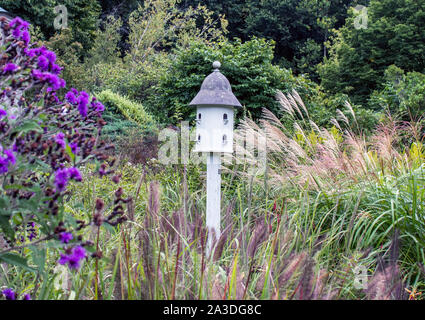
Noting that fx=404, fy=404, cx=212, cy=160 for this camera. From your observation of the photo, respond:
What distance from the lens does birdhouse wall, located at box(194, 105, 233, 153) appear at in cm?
323

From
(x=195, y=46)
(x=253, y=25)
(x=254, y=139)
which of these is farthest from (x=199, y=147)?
(x=253, y=25)

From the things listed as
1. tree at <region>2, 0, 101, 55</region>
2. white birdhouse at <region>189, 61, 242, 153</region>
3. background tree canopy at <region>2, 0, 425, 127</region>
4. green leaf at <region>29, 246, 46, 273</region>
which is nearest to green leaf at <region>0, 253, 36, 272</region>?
green leaf at <region>29, 246, 46, 273</region>

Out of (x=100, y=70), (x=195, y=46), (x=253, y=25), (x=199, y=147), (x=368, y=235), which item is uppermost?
(x=253, y=25)

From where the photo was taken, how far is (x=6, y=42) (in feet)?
5.24

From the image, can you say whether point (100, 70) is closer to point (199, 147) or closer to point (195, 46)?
point (195, 46)

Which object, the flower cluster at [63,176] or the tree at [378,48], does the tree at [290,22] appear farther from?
the flower cluster at [63,176]

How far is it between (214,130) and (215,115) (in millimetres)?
122

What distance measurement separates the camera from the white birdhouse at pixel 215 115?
10.6 feet

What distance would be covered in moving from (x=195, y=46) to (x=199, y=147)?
5.85 m

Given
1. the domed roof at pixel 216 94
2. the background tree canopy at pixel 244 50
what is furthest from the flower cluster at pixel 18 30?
the background tree canopy at pixel 244 50

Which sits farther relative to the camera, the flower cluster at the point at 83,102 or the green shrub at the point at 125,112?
the green shrub at the point at 125,112

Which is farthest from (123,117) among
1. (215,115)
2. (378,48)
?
(378,48)

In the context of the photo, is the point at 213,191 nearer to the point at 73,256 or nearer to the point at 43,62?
the point at 43,62

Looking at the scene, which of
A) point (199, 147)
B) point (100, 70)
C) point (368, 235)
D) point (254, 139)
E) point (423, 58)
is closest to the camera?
point (368, 235)
